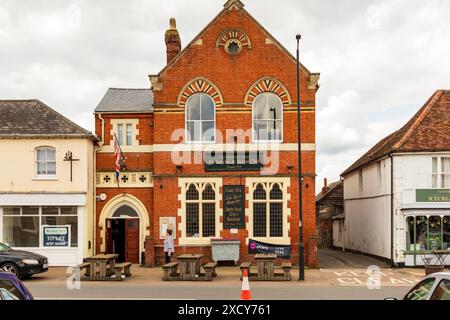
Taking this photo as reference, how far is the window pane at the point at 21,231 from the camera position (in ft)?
91.0

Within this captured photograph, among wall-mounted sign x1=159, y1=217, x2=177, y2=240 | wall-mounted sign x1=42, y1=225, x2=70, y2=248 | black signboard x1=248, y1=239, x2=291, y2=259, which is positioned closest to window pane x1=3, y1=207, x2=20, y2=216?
wall-mounted sign x1=42, y1=225, x2=70, y2=248

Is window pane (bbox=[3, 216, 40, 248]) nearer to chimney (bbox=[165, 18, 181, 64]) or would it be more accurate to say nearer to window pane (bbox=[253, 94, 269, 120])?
chimney (bbox=[165, 18, 181, 64])

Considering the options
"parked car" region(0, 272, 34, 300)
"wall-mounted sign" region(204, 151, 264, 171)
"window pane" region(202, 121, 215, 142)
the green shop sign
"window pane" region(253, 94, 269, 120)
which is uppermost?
"window pane" region(253, 94, 269, 120)

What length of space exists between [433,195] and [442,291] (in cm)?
2249

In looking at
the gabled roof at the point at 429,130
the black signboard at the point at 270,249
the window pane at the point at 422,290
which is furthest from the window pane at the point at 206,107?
the window pane at the point at 422,290

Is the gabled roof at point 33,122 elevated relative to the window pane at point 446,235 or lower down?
elevated

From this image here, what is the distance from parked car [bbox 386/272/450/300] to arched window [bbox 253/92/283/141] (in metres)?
20.5

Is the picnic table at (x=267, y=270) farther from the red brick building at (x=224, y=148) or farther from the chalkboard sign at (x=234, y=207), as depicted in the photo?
the chalkboard sign at (x=234, y=207)

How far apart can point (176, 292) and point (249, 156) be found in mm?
10458

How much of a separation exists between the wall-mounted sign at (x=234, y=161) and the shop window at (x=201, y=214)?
0.98 m

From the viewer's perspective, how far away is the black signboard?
2706cm

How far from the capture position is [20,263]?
21.7 m

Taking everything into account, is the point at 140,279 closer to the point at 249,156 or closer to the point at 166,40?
the point at 249,156
